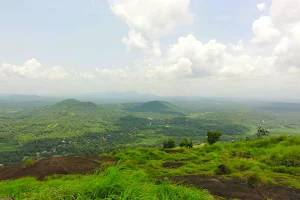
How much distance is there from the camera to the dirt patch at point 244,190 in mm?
9305

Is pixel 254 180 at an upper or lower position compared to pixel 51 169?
upper

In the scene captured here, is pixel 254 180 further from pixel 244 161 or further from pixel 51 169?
pixel 51 169

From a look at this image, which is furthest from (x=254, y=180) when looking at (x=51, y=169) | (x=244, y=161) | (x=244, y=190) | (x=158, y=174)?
(x=51, y=169)

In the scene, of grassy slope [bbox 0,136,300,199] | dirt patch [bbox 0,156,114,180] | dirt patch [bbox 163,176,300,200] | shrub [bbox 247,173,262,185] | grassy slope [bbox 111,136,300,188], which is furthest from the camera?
dirt patch [bbox 0,156,114,180]

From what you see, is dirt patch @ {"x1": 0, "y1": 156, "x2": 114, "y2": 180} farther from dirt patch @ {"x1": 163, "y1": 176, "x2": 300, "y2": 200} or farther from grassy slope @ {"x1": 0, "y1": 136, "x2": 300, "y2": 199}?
dirt patch @ {"x1": 163, "y1": 176, "x2": 300, "y2": 200}

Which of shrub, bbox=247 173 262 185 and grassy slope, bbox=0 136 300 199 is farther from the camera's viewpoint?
shrub, bbox=247 173 262 185

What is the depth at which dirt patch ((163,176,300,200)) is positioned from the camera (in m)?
9.30

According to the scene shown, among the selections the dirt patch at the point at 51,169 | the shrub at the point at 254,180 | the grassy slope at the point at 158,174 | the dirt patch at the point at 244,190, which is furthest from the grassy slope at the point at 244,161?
the dirt patch at the point at 51,169

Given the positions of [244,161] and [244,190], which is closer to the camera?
[244,190]

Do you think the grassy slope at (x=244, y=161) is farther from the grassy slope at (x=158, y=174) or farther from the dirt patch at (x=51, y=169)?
the dirt patch at (x=51, y=169)

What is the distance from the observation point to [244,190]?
10.2m

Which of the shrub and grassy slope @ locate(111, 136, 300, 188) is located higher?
the shrub

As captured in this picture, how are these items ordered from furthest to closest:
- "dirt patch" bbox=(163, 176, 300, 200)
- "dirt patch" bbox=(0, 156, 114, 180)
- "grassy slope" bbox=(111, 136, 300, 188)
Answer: "dirt patch" bbox=(0, 156, 114, 180) → "grassy slope" bbox=(111, 136, 300, 188) → "dirt patch" bbox=(163, 176, 300, 200)

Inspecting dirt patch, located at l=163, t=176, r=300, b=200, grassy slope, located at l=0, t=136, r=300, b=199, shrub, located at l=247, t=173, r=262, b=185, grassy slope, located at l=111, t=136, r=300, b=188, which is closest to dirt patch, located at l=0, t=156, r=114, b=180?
grassy slope, located at l=0, t=136, r=300, b=199
